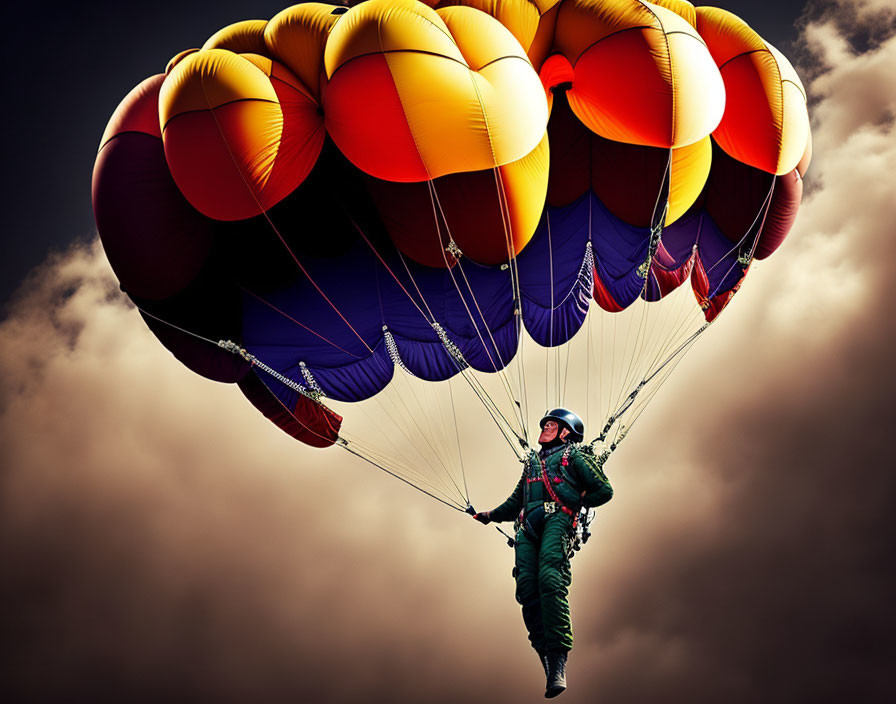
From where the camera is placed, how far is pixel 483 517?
30.2 ft

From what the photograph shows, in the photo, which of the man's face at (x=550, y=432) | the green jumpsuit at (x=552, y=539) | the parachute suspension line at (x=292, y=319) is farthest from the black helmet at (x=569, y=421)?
the parachute suspension line at (x=292, y=319)

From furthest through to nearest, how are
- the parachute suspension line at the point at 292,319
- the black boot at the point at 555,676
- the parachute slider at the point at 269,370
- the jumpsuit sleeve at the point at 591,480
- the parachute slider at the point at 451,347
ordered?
the parachute suspension line at the point at 292,319
the parachute slider at the point at 269,370
the parachute slider at the point at 451,347
the jumpsuit sleeve at the point at 591,480
the black boot at the point at 555,676

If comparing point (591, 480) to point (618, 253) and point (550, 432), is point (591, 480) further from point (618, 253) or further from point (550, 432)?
point (618, 253)

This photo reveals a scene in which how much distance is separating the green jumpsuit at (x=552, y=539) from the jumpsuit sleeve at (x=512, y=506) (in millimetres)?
74

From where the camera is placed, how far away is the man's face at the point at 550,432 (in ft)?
30.1

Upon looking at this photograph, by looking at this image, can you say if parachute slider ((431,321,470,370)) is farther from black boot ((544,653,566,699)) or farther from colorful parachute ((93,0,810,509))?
black boot ((544,653,566,699))

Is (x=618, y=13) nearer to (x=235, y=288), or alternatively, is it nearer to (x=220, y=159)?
(x=220, y=159)

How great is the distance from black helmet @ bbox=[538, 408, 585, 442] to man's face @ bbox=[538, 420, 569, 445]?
37mm

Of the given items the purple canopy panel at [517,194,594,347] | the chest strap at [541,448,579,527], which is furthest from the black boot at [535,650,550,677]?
the purple canopy panel at [517,194,594,347]

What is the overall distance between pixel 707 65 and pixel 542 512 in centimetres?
468

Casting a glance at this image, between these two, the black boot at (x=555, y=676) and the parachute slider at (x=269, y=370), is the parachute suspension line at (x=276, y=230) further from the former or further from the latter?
the black boot at (x=555, y=676)

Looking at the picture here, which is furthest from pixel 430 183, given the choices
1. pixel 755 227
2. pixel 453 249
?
pixel 755 227

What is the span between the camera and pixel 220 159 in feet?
27.3

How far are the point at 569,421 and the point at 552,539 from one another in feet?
4.53
